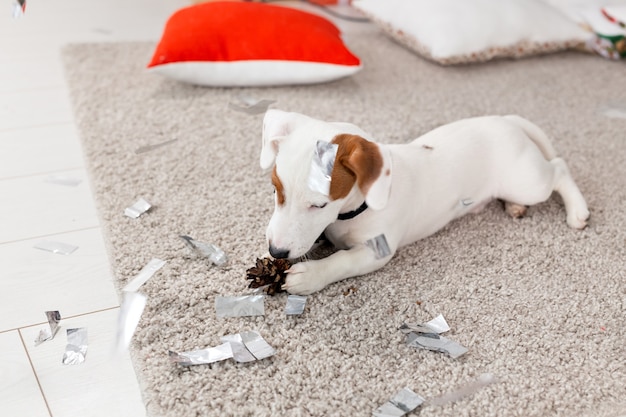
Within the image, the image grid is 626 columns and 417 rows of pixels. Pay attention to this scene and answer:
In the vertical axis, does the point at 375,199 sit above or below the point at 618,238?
above

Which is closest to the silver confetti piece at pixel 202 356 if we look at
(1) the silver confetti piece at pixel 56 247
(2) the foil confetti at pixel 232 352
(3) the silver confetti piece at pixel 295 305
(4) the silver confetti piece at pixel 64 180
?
(2) the foil confetti at pixel 232 352

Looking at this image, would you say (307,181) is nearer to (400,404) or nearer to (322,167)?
(322,167)

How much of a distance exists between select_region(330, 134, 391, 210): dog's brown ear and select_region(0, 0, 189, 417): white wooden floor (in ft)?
1.43

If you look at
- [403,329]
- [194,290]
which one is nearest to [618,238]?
[403,329]

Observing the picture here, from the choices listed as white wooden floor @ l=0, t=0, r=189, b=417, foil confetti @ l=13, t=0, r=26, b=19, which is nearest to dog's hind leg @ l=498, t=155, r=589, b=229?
white wooden floor @ l=0, t=0, r=189, b=417

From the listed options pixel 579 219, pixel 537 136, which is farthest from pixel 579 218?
pixel 537 136

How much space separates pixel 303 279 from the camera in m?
1.23

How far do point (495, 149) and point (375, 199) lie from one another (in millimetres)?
437

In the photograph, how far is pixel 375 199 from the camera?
1155 millimetres

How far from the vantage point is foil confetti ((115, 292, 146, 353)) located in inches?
45.5

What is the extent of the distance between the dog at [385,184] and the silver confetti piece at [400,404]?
26 centimetres

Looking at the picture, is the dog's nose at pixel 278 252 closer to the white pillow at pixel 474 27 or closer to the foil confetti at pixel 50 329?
the foil confetti at pixel 50 329

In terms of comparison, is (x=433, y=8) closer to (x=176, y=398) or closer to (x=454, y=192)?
(x=454, y=192)

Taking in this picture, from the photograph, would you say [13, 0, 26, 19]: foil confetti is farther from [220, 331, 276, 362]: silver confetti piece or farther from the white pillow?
the white pillow
